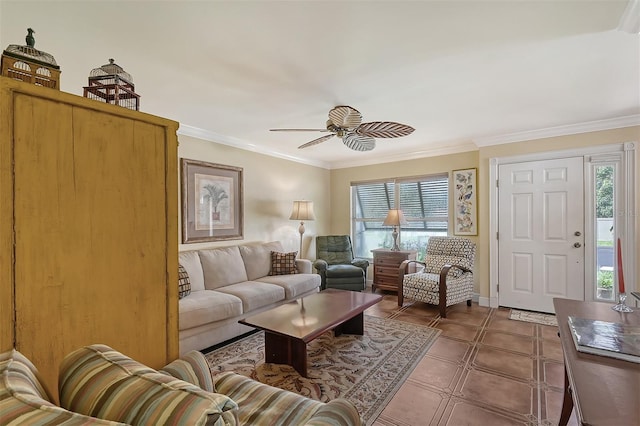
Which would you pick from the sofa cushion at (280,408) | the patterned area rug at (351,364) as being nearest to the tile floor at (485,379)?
the patterned area rug at (351,364)

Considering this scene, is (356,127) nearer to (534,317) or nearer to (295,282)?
(295,282)

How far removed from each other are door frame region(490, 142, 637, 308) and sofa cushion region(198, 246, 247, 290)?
346 centimetres

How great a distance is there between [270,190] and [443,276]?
286 centimetres

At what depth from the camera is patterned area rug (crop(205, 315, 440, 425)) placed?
2.10 m

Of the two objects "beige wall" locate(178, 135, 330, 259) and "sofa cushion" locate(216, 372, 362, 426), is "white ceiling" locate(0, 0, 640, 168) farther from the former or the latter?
"sofa cushion" locate(216, 372, 362, 426)

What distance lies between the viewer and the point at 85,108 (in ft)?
3.12

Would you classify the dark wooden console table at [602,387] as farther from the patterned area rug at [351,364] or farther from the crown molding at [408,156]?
the crown molding at [408,156]

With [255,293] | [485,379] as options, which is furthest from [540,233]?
[255,293]

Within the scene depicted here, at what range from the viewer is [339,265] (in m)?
4.77

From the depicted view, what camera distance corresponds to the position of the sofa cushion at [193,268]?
323 centimetres

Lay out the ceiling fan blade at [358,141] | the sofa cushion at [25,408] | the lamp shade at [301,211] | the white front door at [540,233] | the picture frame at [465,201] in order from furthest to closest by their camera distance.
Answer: the lamp shade at [301,211] < the picture frame at [465,201] < the white front door at [540,233] < the ceiling fan blade at [358,141] < the sofa cushion at [25,408]

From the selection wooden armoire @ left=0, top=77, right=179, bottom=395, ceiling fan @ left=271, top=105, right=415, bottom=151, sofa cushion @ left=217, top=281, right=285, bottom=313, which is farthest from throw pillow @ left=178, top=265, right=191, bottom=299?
wooden armoire @ left=0, top=77, right=179, bottom=395

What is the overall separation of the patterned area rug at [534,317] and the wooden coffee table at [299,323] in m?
2.02

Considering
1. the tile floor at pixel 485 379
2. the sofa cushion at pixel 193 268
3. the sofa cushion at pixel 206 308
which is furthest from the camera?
the sofa cushion at pixel 193 268
